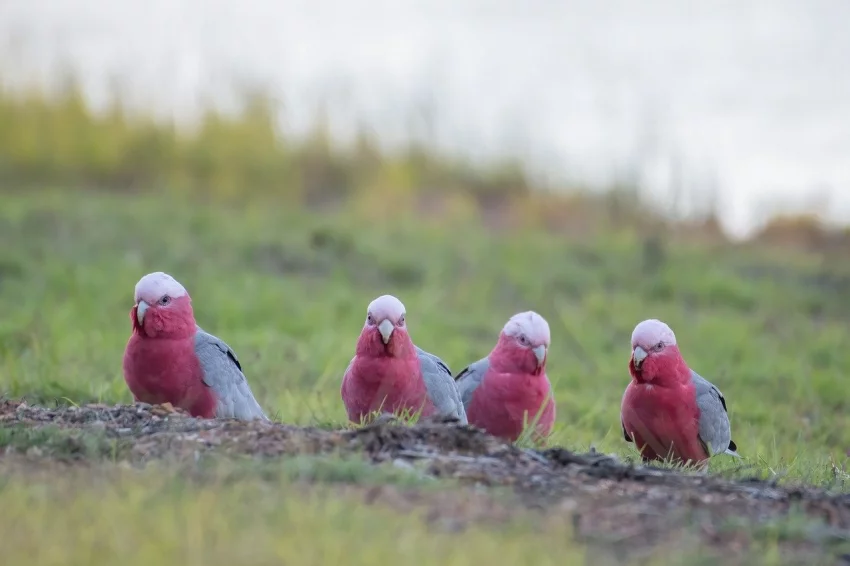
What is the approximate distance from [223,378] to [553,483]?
2.08 m

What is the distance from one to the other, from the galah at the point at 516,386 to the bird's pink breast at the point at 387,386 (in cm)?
42

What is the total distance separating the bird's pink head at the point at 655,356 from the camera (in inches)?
207

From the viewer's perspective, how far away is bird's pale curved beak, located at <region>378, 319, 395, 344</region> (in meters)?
4.95

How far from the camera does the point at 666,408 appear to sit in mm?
5289

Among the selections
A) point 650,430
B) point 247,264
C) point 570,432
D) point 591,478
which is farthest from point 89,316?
point 591,478

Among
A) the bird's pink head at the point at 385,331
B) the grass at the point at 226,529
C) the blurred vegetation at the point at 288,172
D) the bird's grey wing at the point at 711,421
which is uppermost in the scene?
the blurred vegetation at the point at 288,172

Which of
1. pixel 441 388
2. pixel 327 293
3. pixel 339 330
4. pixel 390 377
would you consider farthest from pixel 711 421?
pixel 327 293

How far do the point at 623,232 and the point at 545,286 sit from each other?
279cm

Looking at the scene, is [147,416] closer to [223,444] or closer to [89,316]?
[223,444]

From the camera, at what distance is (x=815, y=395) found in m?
8.22

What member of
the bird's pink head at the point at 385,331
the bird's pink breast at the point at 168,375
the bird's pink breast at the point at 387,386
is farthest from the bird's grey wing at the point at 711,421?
the bird's pink breast at the point at 168,375

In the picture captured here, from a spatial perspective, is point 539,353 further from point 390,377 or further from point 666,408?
point 390,377

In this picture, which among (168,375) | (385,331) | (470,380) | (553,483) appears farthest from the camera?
(470,380)

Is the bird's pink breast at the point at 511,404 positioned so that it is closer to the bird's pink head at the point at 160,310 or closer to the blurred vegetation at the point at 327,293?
the blurred vegetation at the point at 327,293
